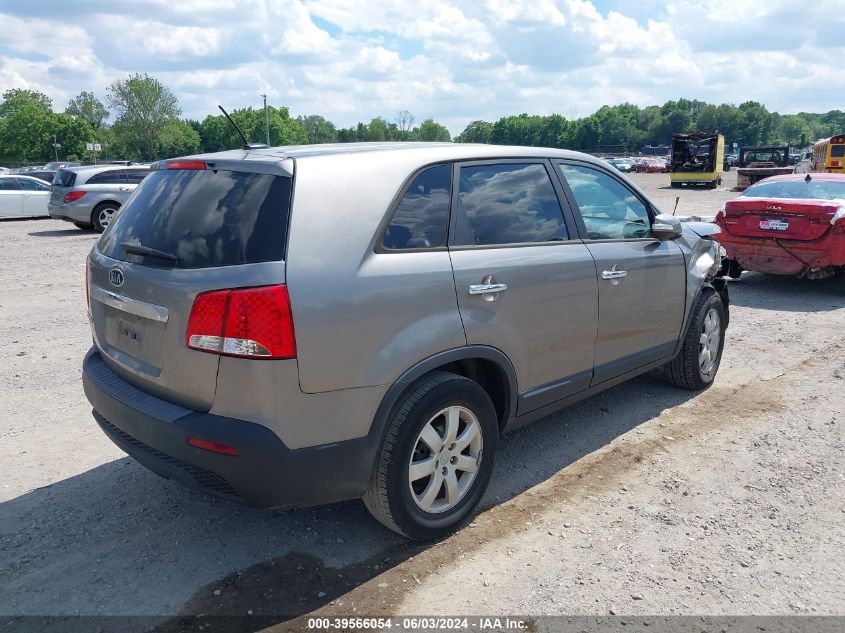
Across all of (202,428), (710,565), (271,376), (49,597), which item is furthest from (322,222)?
(710,565)

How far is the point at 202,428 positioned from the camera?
283 cm

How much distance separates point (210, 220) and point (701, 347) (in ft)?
13.1

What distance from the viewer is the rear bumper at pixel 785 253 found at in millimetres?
8898

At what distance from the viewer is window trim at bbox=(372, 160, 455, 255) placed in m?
3.09

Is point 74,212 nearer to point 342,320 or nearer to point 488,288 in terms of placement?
point 488,288

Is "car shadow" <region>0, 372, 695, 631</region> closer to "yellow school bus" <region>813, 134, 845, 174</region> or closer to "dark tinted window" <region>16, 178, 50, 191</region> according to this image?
"dark tinted window" <region>16, 178, 50, 191</region>

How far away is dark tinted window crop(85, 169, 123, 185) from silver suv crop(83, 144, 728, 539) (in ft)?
49.9

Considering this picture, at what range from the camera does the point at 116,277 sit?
3.29 m

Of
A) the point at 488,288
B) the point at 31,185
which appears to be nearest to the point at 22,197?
the point at 31,185

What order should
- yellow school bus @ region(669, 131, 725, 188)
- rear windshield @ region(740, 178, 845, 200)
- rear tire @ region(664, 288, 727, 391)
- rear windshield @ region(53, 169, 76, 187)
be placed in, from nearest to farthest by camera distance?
rear tire @ region(664, 288, 727, 391) → rear windshield @ region(740, 178, 845, 200) → rear windshield @ region(53, 169, 76, 187) → yellow school bus @ region(669, 131, 725, 188)

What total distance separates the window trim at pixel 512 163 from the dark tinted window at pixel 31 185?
21540 mm

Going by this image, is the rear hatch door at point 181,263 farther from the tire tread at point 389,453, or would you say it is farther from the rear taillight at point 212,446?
the tire tread at point 389,453

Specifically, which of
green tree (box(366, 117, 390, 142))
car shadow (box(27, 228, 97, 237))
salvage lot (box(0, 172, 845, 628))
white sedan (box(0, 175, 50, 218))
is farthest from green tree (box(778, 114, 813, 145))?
salvage lot (box(0, 172, 845, 628))

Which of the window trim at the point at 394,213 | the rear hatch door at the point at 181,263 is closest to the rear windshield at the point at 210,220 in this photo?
the rear hatch door at the point at 181,263
